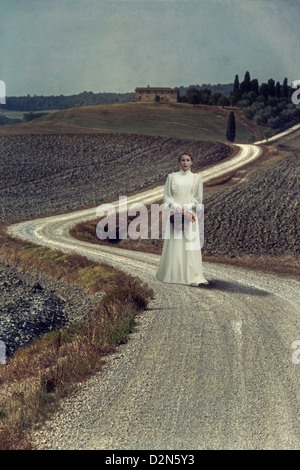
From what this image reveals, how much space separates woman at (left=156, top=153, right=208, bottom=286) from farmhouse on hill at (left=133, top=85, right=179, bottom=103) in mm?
133026

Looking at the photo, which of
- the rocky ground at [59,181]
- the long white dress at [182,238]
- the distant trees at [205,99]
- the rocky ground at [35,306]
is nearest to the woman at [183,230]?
the long white dress at [182,238]

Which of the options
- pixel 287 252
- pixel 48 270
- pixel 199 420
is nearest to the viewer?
pixel 199 420

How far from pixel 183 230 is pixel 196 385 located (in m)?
8.85

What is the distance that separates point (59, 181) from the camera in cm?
6838

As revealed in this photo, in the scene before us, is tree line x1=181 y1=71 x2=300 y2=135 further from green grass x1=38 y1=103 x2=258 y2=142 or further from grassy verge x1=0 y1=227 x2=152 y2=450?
grassy verge x1=0 y1=227 x2=152 y2=450

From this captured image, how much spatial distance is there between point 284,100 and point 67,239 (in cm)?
11201

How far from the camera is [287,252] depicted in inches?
1346

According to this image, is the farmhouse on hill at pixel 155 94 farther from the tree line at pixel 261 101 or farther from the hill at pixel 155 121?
the hill at pixel 155 121

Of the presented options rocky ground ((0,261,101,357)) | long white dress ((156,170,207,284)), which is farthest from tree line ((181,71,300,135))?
long white dress ((156,170,207,284))

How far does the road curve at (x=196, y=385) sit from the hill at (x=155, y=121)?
8399cm

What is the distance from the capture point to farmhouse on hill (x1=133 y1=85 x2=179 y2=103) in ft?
490

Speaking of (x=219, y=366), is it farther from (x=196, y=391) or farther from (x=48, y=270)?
(x=48, y=270)

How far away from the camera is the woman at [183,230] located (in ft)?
60.4
